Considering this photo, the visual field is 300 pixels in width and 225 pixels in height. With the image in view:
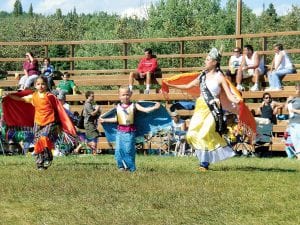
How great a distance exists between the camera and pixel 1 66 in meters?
50.2

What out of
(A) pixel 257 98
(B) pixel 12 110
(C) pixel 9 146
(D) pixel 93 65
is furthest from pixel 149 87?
(D) pixel 93 65

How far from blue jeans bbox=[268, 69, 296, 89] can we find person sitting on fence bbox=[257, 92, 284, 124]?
1101mm

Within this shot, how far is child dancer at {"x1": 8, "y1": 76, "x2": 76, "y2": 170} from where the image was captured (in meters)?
11.3

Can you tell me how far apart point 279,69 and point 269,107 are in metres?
1.48

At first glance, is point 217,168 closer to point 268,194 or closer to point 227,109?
point 227,109

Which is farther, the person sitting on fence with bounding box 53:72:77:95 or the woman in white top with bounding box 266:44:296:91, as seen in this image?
the person sitting on fence with bounding box 53:72:77:95

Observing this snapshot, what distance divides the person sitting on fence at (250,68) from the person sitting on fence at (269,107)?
1.18 metres

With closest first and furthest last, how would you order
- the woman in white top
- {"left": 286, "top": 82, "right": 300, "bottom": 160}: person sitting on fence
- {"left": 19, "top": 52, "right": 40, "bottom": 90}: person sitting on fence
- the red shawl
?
the red shawl, {"left": 286, "top": 82, "right": 300, "bottom": 160}: person sitting on fence, the woman in white top, {"left": 19, "top": 52, "right": 40, "bottom": 90}: person sitting on fence

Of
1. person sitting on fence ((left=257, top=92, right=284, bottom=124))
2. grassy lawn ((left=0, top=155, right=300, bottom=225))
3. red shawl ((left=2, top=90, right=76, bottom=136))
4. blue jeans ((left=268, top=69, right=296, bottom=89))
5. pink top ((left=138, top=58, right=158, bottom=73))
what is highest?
pink top ((left=138, top=58, right=158, bottom=73))

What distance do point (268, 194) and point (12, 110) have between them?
5.38 m

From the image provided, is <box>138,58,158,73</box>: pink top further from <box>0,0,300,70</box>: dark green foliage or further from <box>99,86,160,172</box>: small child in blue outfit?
<box>0,0,300,70</box>: dark green foliage

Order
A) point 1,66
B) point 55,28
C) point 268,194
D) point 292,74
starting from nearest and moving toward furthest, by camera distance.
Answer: point 268,194
point 292,74
point 1,66
point 55,28

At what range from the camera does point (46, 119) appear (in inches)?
448

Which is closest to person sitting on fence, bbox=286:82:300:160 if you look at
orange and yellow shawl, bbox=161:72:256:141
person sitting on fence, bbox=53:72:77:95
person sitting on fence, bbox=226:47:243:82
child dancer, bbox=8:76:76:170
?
person sitting on fence, bbox=226:47:243:82
